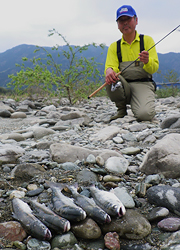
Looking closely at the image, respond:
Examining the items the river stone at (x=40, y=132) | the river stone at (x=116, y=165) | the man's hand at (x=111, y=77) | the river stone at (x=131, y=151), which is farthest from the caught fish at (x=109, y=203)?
the man's hand at (x=111, y=77)

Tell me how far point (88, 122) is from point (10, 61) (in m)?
123

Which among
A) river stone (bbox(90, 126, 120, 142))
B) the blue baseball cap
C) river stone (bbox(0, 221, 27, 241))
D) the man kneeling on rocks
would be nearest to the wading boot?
the man kneeling on rocks

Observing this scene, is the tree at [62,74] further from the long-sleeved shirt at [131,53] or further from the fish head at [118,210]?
the fish head at [118,210]

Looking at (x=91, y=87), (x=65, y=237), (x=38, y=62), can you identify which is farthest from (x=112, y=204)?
(x=91, y=87)

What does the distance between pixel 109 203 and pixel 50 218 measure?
18.4 inches

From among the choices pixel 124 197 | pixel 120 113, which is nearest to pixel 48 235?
pixel 124 197

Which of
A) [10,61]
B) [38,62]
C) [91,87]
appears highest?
[10,61]

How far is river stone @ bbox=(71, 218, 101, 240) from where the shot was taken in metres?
1.62

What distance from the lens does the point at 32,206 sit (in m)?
1.89

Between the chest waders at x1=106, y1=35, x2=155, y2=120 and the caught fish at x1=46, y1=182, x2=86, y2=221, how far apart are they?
10.9 ft

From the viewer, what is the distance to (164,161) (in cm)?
240

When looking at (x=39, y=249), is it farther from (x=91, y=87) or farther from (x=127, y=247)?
(x=91, y=87)

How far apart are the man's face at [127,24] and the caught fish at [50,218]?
156 inches

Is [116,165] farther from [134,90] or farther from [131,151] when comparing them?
[134,90]
